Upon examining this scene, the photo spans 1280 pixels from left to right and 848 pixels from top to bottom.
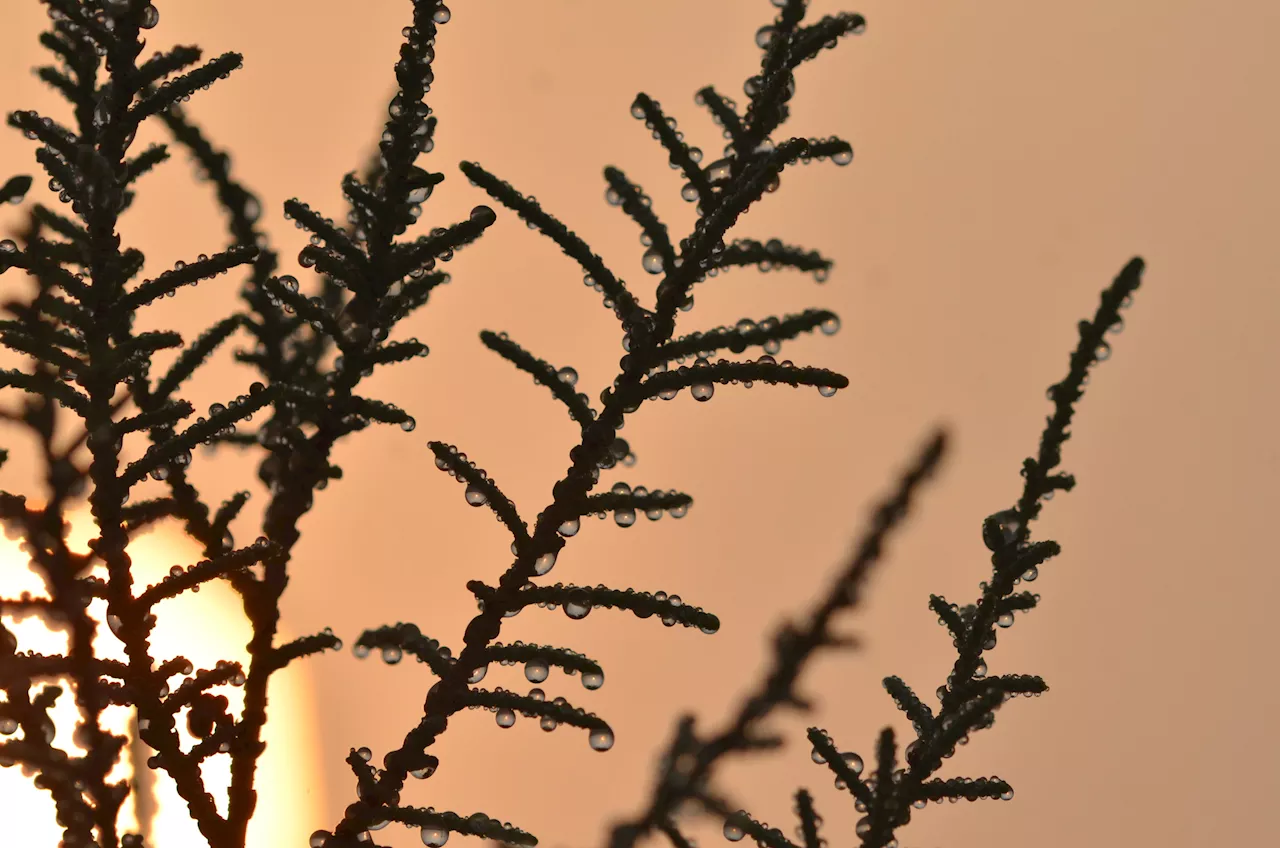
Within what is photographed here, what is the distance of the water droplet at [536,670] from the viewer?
3.00ft

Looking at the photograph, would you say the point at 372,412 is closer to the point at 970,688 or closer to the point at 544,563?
the point at 544,563

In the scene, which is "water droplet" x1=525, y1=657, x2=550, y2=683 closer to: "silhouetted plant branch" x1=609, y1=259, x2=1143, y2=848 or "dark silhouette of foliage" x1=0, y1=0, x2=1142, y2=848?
"dark silhouette of foliage" x1=0, y1=0, x2=1142, y2=848

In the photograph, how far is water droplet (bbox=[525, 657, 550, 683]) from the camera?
91 cm

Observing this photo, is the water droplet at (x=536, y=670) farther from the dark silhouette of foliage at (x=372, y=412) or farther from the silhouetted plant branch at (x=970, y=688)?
the silhouetted plant branch at (x=970, y=688)

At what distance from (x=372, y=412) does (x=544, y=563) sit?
0.25m

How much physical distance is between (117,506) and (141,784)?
0.76m

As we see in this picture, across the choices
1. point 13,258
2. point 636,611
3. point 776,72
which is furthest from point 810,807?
point 13,258

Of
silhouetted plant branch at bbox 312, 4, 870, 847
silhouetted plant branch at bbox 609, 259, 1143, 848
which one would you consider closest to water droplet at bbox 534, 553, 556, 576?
silhouetted plant branch at bbox 312, 4, 870, 847

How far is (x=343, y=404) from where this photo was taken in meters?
1.05

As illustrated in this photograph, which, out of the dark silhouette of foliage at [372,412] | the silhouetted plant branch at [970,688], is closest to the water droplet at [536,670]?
the dark silhouette of foliage at [372,412]

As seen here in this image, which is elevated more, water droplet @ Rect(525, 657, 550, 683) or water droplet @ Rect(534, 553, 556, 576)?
water droplet @ Rect(534, 553, 556, 576)

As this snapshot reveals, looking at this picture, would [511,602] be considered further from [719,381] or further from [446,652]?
[719,381]

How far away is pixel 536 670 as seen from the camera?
92cm

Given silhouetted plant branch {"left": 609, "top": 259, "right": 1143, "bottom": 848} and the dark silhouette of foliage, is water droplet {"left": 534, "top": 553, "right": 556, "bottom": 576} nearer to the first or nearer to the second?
the dark silhouette of foliage
